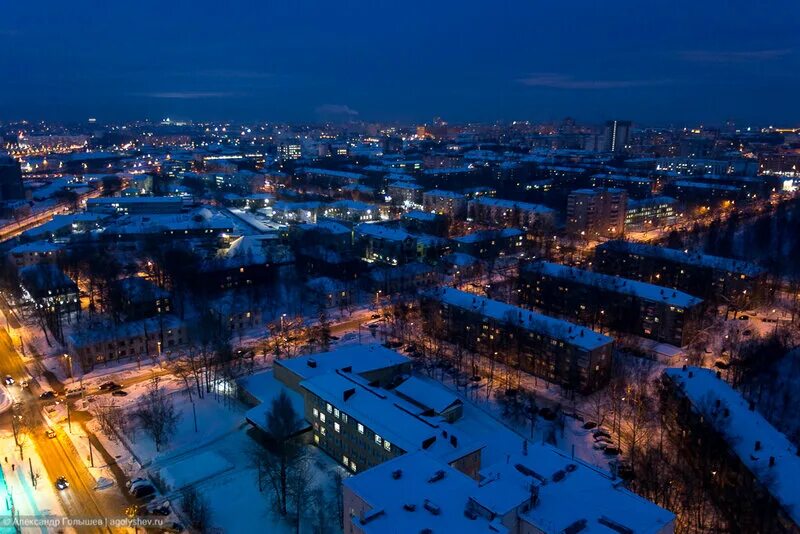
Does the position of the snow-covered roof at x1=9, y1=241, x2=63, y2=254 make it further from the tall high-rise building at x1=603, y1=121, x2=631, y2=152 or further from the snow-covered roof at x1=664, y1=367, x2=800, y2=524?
the tall high-rise building at x1=603, y1=121, x2=631, y2=152

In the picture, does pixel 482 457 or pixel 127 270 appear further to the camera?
pixel 127 270

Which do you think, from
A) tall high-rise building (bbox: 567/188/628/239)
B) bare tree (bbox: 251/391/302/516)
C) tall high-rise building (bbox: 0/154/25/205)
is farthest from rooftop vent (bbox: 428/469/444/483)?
tall high-rise building (bbox: 0/154/25/205)

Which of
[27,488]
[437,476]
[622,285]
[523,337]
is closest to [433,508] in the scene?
[437,476]

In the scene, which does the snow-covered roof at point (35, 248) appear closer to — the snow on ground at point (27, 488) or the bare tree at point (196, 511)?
the snow on ground at point (27, 488)

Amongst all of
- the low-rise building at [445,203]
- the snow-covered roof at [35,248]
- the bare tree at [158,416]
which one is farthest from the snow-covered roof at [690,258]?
the snow-covered roof at [35,248]

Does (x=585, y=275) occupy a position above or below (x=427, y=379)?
above

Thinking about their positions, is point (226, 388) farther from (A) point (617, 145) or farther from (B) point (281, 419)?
(A) point (617, 145)

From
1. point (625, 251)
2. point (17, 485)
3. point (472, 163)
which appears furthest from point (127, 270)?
→ point (472, 163)
